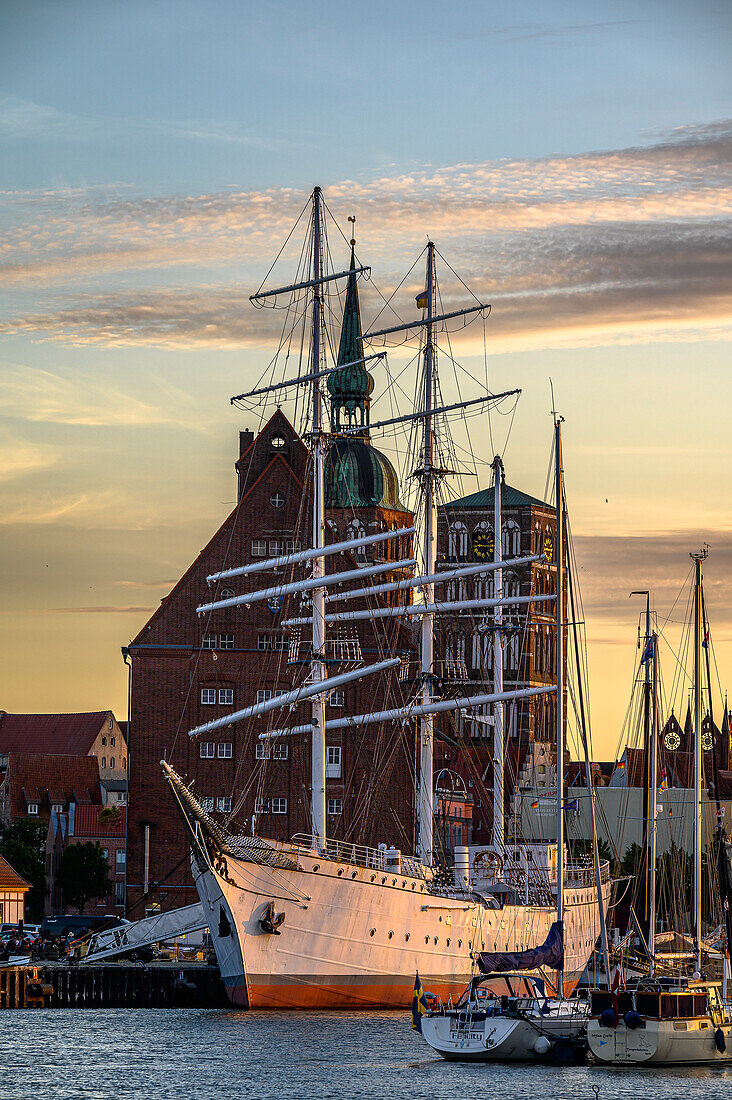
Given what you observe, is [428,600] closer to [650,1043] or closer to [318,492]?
[318,492]

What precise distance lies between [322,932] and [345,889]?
1925mm

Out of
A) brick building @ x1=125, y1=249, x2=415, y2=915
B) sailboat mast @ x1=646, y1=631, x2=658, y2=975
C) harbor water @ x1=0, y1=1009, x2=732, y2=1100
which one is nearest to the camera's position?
harbor water @ x1=0, y1=1009, x2=732, y2=1100

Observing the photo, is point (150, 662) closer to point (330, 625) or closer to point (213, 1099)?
point (330, 625)

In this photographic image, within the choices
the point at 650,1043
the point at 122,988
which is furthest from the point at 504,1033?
the point at 122,988

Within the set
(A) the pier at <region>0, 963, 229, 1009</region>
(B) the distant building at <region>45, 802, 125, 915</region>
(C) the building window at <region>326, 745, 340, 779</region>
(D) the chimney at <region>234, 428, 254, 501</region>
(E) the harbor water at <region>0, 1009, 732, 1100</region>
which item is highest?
(D) the chimney at <region>234, 428, 254, 501</region>

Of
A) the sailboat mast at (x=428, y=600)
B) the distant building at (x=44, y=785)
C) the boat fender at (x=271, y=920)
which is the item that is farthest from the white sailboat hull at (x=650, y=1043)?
the distant building at (x=44, y=785)

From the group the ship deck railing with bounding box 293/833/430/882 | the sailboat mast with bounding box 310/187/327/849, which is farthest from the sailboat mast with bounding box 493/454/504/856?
the sailboat mast with bounding box 310/187/327/849

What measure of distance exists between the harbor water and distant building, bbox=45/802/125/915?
81.2m

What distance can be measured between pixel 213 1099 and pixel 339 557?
6311 centimetres

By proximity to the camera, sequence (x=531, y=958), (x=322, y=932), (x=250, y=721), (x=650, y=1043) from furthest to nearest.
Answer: (x=250, y=721) < (x=322, y=932) < (x=531, y=958) < (x=650, y=1043)

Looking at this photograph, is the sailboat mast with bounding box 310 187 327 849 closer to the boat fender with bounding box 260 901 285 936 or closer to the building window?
the boat fender with bounding box 260 901 285 936

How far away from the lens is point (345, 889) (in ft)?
264

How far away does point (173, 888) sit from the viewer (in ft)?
377

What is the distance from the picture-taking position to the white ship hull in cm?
7862
